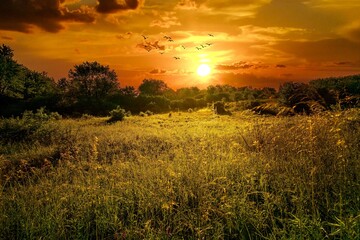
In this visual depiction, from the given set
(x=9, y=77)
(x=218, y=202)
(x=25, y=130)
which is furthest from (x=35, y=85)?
(x=218, y=202)

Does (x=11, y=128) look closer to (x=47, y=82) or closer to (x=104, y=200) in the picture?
(x=104, y=200)

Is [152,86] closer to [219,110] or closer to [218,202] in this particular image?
[219,110]

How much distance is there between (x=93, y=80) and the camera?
55.2 meters

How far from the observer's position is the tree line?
32859mm

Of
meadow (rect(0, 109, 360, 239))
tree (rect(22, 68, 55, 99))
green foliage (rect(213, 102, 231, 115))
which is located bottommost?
meadow (rect(0, 109, 360, 239))

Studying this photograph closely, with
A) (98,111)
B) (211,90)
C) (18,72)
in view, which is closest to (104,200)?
(98,111)

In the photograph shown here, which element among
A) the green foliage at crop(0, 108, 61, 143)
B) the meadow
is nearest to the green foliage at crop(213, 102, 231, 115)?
the green foliage at crop(0, 108, 61, 143)

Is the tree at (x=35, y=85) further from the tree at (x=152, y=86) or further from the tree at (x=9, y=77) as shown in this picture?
the tree at (x=152, y=86)

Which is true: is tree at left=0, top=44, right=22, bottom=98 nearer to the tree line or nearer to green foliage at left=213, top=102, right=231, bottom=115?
the tree line

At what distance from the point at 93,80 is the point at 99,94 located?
300 centimetres

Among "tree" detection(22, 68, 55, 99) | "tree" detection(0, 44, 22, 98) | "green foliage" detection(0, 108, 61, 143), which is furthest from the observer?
"tree" detection(22, 68, 55, 99)

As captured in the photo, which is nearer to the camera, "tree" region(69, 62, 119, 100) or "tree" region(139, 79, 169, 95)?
"tree" region(69, 62, 119, 100)

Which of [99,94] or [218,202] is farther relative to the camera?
[99,94]

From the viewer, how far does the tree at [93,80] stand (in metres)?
53.8
